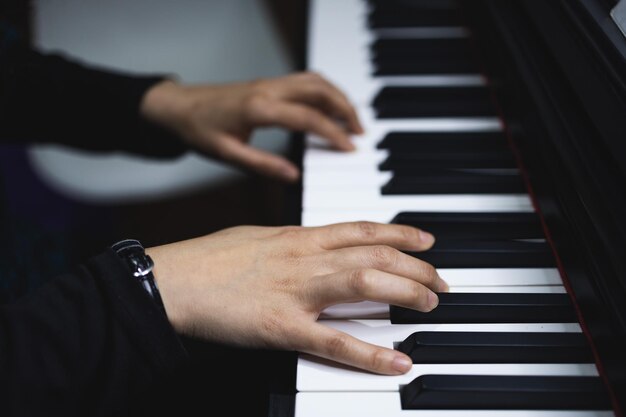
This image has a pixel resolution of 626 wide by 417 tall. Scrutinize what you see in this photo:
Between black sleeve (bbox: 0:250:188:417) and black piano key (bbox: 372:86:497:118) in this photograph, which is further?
black piano key (bbox: 372:86:497:118)

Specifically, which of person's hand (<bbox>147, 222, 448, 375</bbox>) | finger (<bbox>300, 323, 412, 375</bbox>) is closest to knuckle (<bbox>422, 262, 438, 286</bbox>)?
person's hand (<bbox>147, 222, 448, 375</bbox>)

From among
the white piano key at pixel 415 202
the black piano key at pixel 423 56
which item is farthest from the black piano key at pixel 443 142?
the black piano key at pixel 423 56

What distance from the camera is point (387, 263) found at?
0.83m

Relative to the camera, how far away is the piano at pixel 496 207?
0.74 meters

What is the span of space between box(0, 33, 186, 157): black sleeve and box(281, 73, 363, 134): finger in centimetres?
30

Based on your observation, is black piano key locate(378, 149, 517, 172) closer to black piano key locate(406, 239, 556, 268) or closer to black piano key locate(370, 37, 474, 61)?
black piano key locate(406, 239, 556, 268)

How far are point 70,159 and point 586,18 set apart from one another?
134 centimetres

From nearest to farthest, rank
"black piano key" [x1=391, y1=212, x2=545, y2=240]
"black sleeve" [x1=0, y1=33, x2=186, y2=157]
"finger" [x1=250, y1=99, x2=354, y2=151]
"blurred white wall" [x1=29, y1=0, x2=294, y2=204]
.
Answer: "black piano key" [x1=391, y1=212, x2=545, y2=240]
"finger" [x1=250, y1=99, x2=354, y2=151]
"black sleeve" [x1=0, y1=33, x2=186, y2=157]
"blurred white wall" [x1=29, y1=0, x2=294, y2=204]

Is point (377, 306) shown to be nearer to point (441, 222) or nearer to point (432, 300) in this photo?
point (432, 300)

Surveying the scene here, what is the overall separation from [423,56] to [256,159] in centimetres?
41

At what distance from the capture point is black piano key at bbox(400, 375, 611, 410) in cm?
73

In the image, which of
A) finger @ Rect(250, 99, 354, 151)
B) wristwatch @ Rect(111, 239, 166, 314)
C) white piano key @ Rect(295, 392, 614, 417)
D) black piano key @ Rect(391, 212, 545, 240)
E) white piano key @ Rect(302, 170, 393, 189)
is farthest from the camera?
finger @ Rect(250, 99, 354, 151)

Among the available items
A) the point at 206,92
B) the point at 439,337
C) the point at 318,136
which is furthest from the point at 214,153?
the point at 439,337

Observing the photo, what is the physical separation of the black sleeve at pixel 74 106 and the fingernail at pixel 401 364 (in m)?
0.83
